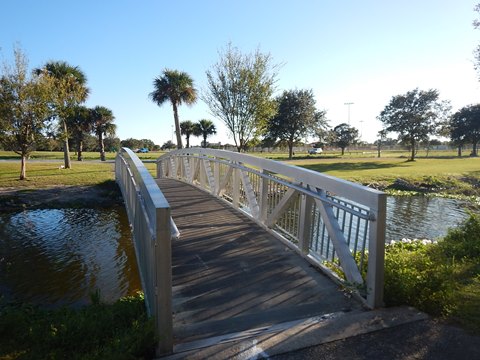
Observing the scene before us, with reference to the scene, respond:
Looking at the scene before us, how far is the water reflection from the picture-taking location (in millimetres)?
11523

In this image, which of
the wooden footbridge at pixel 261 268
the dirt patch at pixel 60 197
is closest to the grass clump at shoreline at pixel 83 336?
the wooden footbridge at pixel 261 268

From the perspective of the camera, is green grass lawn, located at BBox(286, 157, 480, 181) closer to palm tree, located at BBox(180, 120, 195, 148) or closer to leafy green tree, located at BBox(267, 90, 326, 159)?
leafy green tree, located at BBox(267, 90, 326, 159)

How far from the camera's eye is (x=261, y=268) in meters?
4.91

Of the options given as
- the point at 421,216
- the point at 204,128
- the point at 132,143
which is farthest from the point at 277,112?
the point at 132,143

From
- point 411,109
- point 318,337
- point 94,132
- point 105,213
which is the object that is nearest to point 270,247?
point 318,337

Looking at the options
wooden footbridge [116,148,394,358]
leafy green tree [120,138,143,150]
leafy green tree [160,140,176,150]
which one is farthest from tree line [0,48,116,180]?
leafy green tree [160,140,176,150]

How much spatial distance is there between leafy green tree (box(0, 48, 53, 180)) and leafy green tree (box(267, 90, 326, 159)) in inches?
1163

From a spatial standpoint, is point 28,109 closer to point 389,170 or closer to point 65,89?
point 65,89

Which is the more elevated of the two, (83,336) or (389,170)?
(83,336)

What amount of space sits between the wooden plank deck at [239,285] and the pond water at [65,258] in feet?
6.98

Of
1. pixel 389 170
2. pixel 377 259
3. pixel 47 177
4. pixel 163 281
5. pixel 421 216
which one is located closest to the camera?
pixel 163 281

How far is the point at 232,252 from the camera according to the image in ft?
18.1

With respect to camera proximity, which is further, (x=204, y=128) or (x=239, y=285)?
(x=204, y=128)

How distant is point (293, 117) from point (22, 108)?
3239cm
